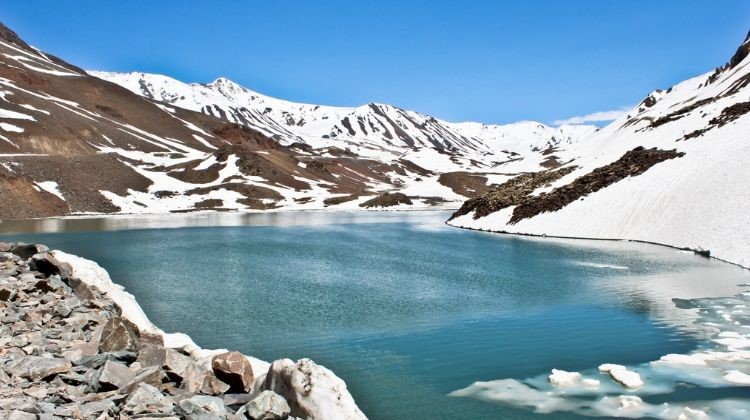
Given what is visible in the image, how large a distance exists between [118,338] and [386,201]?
128 metres

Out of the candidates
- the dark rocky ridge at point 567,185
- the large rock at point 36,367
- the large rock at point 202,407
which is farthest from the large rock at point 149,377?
the dark rocky ridge at point 567,185

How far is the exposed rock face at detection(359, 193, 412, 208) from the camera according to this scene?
141m

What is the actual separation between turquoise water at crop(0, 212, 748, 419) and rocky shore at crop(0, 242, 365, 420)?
233cm

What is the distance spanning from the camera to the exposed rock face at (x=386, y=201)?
141 meters

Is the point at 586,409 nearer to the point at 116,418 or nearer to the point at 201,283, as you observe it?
the point at 116,418

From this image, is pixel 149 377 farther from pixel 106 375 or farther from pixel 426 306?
pixel 426 306

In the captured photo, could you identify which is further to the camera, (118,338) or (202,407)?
(118,338)

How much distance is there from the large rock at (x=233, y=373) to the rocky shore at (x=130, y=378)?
23 mm

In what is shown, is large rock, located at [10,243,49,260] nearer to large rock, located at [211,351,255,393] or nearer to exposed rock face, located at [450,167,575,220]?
large rock, located at [211,351,255,393]

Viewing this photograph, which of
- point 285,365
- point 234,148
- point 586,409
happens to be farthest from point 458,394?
point 234,148

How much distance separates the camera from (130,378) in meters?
11.7

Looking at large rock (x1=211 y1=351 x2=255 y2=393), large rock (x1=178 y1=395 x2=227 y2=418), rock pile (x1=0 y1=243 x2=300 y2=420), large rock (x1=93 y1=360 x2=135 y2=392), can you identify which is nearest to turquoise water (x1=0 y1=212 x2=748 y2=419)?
large rock (x1=211 y1=351 x2=255 y2=393)

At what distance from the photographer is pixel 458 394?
14250 millimetres

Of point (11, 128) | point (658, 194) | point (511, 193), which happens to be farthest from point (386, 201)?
point (11, 128)
